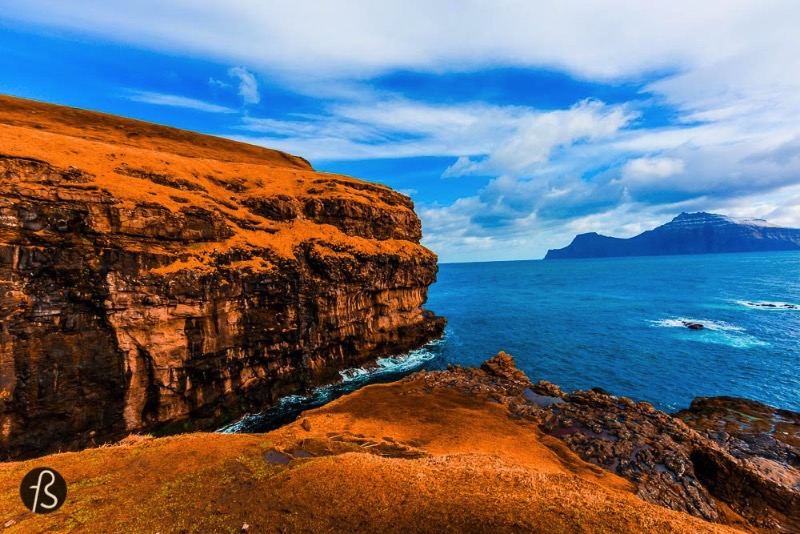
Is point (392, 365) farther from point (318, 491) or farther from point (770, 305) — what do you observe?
point (770, 305)

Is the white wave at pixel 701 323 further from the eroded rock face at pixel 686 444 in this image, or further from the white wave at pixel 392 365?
the white wave at pixel 392 365

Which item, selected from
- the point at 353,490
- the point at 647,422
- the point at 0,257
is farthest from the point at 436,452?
the point at 0,257

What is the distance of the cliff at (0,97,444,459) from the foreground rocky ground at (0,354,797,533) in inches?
372

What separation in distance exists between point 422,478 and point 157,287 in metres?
29.1

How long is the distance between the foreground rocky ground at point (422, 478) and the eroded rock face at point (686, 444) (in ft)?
0.42

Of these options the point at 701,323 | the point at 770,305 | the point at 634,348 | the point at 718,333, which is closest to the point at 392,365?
the point at 634,348

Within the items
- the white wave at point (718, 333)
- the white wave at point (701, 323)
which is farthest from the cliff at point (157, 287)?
the white wave at point (701, 323)

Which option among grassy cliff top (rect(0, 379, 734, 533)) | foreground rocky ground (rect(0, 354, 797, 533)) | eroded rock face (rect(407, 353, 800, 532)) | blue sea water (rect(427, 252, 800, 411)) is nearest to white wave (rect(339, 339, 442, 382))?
blue sea water (rect(427, 252, 800, 411))

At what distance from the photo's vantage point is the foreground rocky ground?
13.5m

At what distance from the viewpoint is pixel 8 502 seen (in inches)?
544

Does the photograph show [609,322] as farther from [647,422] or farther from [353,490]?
[353,490]

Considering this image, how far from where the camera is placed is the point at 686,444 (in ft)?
87.6

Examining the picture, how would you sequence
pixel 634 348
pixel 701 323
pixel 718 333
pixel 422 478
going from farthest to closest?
pixel 701 323
pixel 718 333
pixel 634 348
pixel 422 478

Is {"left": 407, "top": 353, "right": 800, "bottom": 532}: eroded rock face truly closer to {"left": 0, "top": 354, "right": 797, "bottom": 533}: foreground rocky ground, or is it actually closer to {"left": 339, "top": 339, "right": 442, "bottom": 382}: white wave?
{"left": 0, "top": 354, "right": 797, "bottom": 533}: foreground rocky ground
